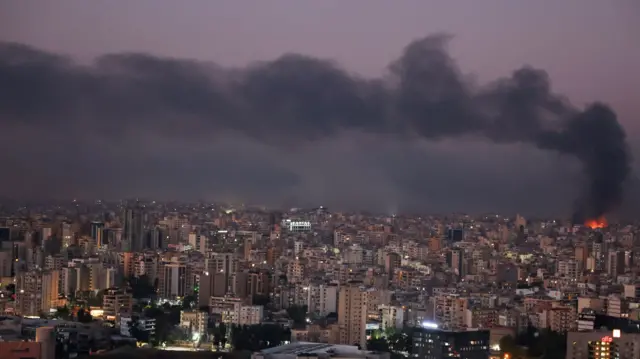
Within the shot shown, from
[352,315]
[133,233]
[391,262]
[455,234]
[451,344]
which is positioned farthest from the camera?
[133,233]

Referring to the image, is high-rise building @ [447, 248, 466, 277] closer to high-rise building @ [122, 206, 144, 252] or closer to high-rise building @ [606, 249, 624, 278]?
high-rise building @ [606, 249, 624, 278]

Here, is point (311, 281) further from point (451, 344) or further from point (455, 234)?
point (451, 344)

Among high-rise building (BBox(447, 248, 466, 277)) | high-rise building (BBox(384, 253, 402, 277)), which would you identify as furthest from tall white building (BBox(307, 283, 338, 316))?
high-rise building (BBox(447, 248, 466, 277))

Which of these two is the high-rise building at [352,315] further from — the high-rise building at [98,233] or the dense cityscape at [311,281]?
the high-rise building at [98,233]

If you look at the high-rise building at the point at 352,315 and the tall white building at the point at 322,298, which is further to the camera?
the tall white building at the point at 322,298

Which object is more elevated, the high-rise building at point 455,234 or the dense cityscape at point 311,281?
the high-rise building at point 455,234

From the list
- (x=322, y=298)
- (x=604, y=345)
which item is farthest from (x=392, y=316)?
(x=604, y=345)

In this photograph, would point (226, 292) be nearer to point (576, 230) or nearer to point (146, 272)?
point (146, 272)

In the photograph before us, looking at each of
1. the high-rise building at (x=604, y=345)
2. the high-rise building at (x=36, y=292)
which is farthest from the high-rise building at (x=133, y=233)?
the high-rise building at (x=604, y=345)

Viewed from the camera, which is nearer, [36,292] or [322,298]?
[322,298]
